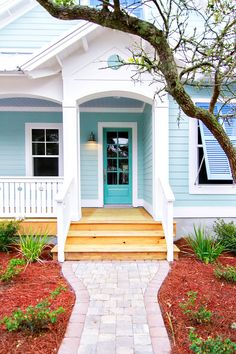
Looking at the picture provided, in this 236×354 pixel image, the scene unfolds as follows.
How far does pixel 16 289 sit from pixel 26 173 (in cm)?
444

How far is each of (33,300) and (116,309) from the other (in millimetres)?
1062

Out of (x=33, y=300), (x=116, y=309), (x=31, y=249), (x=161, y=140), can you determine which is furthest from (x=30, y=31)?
(x=116, y=309)

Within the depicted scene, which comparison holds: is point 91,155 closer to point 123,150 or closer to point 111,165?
point 111,165

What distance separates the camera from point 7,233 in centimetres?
548

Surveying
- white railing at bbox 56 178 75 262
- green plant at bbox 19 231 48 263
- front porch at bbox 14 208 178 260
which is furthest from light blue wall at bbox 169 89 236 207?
green plant at bbox 19 231 48 263

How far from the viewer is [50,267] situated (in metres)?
4.70

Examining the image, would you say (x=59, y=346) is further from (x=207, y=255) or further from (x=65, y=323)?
(x=207, y=255)

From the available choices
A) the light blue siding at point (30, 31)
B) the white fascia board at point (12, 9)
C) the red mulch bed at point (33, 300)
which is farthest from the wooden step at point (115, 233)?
the white fascia board at point (12, 9)

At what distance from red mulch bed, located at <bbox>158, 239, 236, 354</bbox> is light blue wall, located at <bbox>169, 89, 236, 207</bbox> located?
4.68 ft

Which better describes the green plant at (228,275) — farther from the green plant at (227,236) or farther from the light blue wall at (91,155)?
the light blue wall at (91,155)

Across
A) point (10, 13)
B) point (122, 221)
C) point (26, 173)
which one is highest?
point (10, 13)

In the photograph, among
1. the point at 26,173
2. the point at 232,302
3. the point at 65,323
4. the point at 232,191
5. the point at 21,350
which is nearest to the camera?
the point at 21,350

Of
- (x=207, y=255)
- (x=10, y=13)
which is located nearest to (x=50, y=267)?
(x=207, y=255)

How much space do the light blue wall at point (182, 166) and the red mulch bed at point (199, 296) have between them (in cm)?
143
